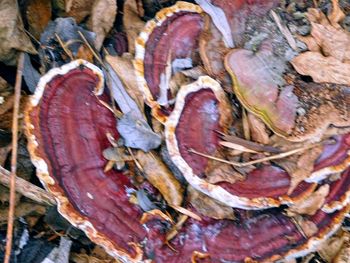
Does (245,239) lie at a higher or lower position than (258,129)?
lower

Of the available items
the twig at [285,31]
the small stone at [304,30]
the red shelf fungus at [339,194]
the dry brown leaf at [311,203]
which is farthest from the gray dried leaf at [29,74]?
the red shelf fungus at [339,194]

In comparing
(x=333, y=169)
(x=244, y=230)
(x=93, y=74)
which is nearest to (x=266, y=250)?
(x=244, y=230)

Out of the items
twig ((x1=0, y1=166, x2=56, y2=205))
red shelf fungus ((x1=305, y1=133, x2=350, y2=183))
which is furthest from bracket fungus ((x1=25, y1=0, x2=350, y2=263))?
twig ((x1=0, y1=166, x2=56, y2=205))

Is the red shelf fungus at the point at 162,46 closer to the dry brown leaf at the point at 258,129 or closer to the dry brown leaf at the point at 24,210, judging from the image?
the dry brown leaf at the point at 258,129

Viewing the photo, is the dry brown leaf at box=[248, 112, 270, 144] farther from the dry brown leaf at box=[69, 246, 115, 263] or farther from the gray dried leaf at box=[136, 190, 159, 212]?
the dry brown leaf at box=[69, 246, 115, 263]

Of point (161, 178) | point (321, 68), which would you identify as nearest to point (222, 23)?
point (321, 68)

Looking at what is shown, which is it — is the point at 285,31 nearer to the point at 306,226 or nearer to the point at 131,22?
the point at 131,22
